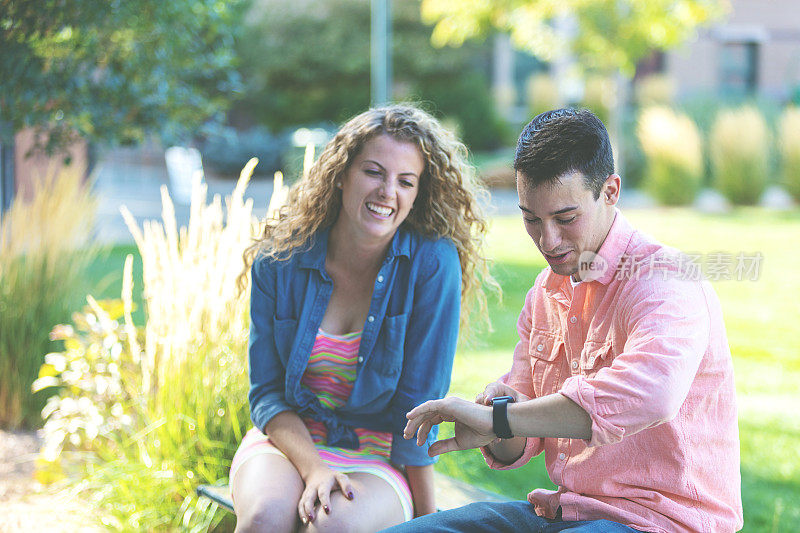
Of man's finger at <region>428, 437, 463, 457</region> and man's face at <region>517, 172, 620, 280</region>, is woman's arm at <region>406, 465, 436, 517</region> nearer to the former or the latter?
man's finger at <region>428, 437, 463, 457</region>

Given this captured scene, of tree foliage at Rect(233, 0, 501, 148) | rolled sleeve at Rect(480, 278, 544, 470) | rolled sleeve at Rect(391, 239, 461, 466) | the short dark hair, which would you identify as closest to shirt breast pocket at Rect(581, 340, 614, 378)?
rolled sleeve at Rect(480, 278, 544, 470)

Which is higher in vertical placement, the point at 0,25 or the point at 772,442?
the point at 0,25

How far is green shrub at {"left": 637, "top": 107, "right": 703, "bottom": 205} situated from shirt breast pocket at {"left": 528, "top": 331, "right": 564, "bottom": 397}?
36.7 feet

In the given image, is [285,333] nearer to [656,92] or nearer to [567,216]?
[567,216]

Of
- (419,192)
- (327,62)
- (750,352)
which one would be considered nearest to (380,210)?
(419,192)

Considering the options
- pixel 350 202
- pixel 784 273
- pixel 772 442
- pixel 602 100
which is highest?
pixel 602 100

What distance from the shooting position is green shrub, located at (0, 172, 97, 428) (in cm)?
416

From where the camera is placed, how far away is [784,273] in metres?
8.05

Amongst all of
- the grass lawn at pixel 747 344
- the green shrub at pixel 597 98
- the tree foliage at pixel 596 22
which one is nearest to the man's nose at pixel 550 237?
the grass lawn at pixel 747 344

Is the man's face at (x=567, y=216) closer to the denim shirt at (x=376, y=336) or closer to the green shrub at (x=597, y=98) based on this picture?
the denim shirt at (x=376, y=336)

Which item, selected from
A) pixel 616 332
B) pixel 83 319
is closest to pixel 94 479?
pixel 83 319

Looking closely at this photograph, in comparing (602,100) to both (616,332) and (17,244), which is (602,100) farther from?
(616,332)

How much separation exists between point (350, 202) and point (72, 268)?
228 centimetres

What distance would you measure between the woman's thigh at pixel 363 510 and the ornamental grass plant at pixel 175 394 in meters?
0.81
